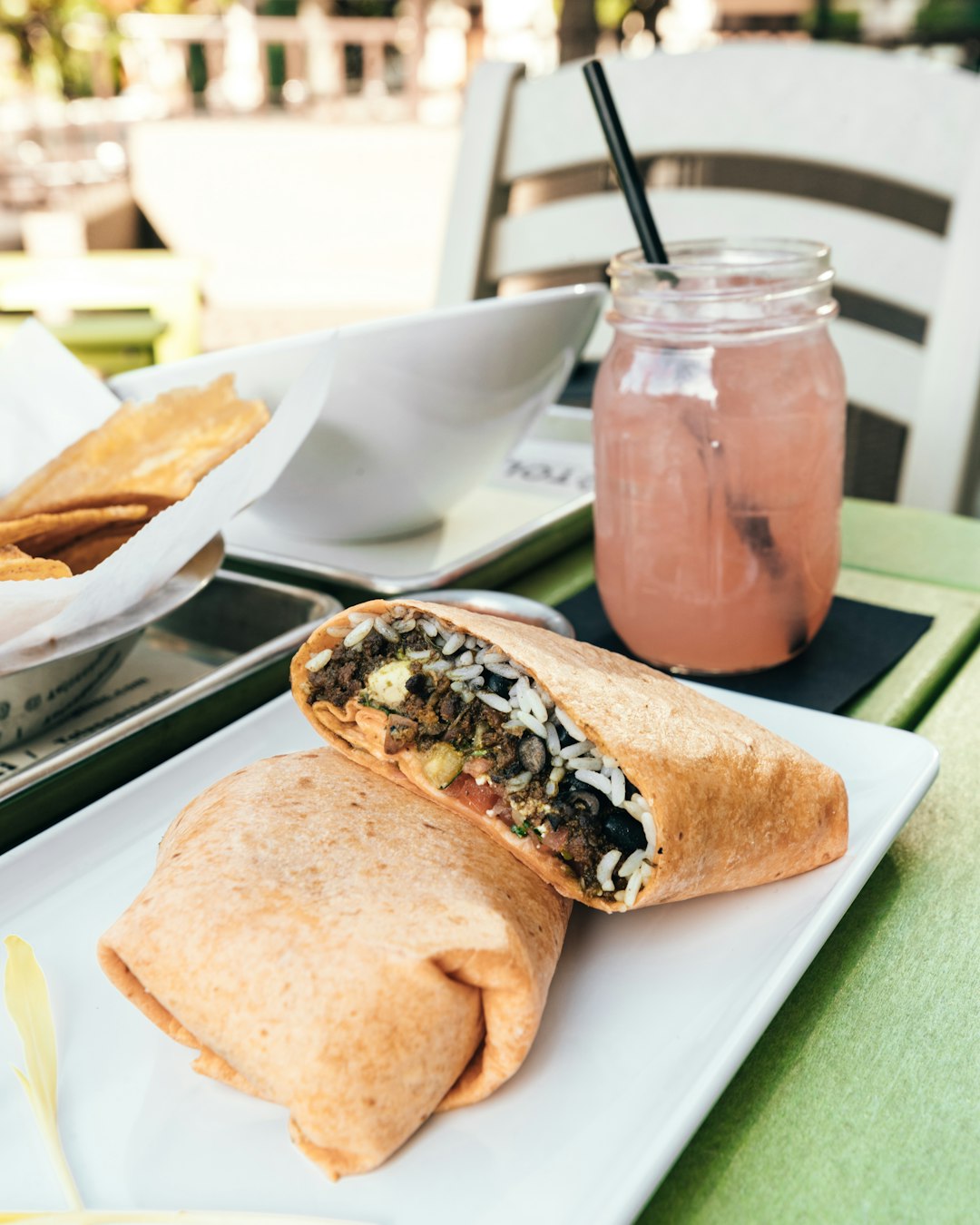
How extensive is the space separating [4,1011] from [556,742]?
0.38 meters

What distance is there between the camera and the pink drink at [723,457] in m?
0.98

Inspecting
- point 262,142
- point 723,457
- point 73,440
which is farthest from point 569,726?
point 262,142

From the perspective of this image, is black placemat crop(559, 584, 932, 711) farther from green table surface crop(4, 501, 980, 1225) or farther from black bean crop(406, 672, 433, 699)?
black bean crop(406, 672, 433, 699)

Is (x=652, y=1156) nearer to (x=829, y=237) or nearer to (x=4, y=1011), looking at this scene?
(x=4, y=1011)

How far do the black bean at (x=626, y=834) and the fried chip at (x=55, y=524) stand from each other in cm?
51

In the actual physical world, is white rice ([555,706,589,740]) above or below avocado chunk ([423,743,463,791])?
above

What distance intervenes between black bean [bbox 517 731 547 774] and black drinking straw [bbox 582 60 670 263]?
52cm

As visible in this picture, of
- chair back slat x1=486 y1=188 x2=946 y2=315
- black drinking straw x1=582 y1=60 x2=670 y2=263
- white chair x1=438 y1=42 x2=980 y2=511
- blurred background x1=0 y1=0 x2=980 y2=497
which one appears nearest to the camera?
black drinking straw x1=582 y1=60 x2=670 y2=263

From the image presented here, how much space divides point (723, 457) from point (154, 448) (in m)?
0.56

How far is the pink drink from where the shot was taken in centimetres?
98

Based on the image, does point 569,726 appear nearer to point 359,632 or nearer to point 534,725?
point 534,725

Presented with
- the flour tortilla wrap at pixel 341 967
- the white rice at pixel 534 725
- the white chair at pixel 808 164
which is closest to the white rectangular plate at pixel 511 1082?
the flour tortilla wrap at pixel 341 967

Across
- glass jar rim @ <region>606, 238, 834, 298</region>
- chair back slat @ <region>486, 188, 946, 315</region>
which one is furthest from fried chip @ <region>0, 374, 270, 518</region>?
chair back slat @ <region>486, 188, 946, 315</region>

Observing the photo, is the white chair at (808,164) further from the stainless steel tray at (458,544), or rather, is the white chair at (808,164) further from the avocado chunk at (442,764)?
the avocado chunk at (442,764)
